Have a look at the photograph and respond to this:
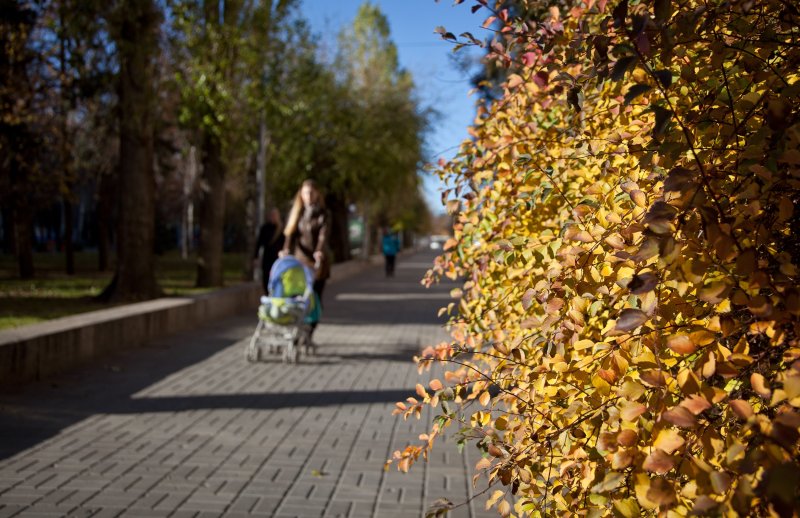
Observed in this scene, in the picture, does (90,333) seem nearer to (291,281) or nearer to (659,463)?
(291,281)

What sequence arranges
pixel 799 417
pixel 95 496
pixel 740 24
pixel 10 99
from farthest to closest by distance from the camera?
pixel 10 99, pixel 95 496, pixel 740 24, pixel 799 417

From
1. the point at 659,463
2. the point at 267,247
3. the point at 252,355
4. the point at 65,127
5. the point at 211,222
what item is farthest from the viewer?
the point at 211,222

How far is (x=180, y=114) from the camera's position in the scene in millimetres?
22266

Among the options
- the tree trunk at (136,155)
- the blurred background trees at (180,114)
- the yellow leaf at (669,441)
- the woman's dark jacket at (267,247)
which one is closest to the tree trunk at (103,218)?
the blurred background trees at (180,114)

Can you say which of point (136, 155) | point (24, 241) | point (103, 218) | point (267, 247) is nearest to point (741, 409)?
point (267, 247)

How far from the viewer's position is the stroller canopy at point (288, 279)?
36.8ft

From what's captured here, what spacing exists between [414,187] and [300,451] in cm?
3763

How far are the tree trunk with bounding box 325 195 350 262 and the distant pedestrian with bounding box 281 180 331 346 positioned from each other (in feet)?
97.5

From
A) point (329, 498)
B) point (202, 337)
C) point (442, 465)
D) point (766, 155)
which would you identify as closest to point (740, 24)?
point (766, 155)

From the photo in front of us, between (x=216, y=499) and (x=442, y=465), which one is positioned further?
(x=442, y=465)


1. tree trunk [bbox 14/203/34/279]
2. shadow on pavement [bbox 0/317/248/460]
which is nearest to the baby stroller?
shadow on pavement [bbox 0/317/248/460]

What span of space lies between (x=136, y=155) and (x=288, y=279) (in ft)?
20.5

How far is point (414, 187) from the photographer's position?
144ft

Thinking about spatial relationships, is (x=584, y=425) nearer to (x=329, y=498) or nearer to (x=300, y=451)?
(x=329, y=498)
